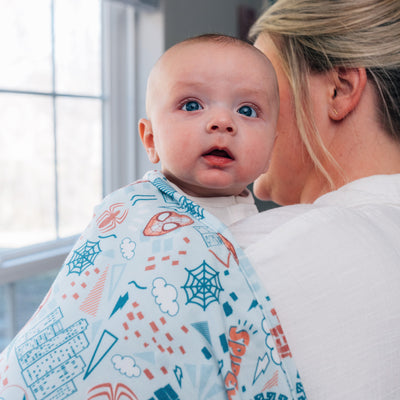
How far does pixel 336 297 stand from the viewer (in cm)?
65

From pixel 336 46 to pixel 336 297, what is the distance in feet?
1.46

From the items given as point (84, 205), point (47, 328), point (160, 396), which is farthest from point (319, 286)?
point (84, 205)

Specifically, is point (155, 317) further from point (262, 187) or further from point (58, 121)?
point (58, 121)

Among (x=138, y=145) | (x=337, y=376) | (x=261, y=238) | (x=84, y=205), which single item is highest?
(x=261, y=238)

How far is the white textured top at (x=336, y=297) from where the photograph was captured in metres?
0.64

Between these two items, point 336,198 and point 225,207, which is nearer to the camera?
point 336,198

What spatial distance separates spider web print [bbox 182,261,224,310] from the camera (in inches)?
24.6

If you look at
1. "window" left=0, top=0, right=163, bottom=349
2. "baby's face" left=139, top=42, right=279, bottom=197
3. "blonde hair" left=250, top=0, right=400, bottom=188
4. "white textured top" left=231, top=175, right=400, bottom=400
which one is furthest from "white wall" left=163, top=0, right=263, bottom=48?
"white textured top" left=231, top=175, right=400, bottom=400

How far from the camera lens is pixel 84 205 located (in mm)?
2244

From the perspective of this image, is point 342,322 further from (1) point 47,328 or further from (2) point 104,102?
(2) point 104,102

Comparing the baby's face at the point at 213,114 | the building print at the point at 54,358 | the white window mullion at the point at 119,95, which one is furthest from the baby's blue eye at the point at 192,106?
the white window mullion at the point at 119,95

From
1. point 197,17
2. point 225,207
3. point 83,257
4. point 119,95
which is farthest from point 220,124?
point 197,17

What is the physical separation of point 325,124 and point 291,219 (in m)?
0.31

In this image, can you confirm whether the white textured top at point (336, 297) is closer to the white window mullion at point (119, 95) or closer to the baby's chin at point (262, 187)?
the baby's chin at point (262, 187)
